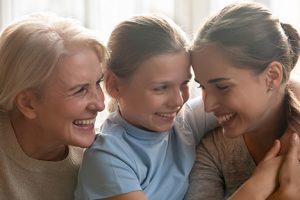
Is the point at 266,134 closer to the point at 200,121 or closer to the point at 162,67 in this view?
the point at 200,121

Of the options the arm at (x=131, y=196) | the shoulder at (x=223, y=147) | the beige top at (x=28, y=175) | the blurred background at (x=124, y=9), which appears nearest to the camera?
the arm at (x=131, y=196)

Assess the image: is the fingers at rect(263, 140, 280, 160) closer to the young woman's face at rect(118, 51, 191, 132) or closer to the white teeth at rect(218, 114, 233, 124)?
the white teeth at rect(218, 114, 233, 124)

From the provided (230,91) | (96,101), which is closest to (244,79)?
(230,91)

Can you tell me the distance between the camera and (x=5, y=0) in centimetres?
262

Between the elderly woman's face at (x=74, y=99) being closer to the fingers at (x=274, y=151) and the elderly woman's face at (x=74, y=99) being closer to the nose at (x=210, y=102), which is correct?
the nose at (x=210, y=102)

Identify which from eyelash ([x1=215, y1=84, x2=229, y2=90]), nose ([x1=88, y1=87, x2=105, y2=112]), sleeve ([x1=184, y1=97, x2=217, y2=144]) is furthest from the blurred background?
eyelash ([x1=215, y1=84, x2=229, y2=90])

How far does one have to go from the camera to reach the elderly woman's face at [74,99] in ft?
5.02

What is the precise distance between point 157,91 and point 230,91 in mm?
195

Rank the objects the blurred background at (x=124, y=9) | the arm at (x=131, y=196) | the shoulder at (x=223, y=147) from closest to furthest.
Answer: the arm at (x=131, y=196)
the shoulder at (x=223, y=147)
the blurred background at (x=124, y=9)

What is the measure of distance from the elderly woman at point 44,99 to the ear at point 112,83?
0.13 ft

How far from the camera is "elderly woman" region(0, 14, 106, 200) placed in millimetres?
1530

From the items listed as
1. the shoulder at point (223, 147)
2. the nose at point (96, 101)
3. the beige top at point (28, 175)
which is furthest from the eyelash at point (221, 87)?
the beige top at point (28, 175)

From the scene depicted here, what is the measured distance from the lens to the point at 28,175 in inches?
64.4

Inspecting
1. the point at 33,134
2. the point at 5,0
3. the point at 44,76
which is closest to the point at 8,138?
the point at 33,134
